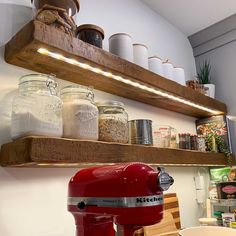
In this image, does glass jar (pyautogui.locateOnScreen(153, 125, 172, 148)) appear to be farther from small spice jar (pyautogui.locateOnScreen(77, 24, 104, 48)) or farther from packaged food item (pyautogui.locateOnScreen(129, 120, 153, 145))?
small spice jar (pyautogui.locateOnScreen(77, 24, 104, 48))

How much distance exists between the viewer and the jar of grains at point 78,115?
0.92m

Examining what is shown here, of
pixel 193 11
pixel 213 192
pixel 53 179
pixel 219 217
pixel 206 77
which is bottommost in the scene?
pixel 219 217

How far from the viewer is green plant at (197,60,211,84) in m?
1.99

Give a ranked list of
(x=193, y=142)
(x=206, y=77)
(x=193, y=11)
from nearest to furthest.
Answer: (x=193, y=142) < (x=193, y=11) < (x=206, y=77)

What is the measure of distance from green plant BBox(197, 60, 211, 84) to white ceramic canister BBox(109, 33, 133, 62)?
0.94m

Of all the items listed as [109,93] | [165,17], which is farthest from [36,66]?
[165,17]

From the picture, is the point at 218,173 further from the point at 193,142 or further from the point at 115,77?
the point at 115,77

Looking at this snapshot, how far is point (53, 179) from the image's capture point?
1033 millimetres

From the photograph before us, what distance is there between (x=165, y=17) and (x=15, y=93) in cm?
134

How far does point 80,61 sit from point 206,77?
4.20 feet

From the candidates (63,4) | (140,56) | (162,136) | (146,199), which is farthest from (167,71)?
(146,199)

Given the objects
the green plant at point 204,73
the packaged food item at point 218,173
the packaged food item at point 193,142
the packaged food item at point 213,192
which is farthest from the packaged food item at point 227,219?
the green plant at point 204,73

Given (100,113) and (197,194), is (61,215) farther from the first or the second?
(197,194)

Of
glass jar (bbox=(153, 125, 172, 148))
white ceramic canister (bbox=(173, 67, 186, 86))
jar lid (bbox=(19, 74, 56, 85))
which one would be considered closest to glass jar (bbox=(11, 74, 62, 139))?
jar lid (bbox=(19, 74, 56, 85))
